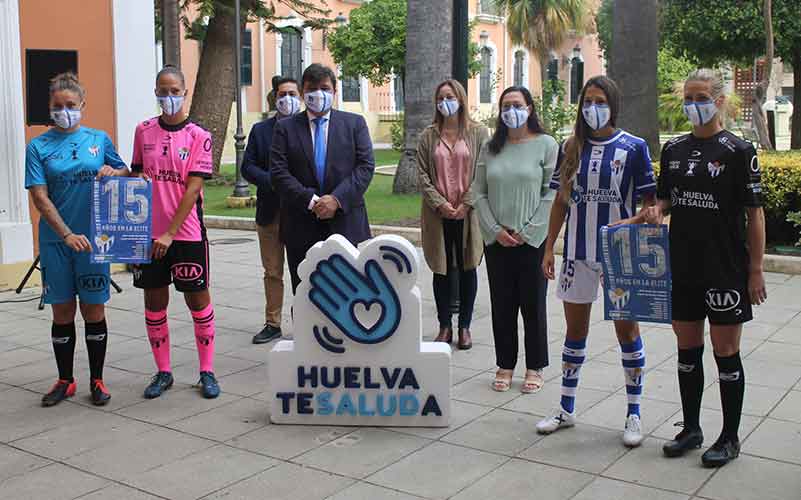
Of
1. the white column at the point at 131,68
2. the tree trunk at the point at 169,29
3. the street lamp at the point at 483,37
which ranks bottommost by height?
the white column at the point at 131,68

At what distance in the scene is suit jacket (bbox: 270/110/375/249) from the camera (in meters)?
6.36

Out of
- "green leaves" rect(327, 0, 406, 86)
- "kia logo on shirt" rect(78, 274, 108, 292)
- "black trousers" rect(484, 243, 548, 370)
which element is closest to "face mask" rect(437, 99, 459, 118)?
"black trousers" rect(484, 243, 548, 370)

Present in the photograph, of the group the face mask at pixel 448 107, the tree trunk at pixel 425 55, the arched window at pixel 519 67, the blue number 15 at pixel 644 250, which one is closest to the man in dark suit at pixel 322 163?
the face mask at pixel 448 107

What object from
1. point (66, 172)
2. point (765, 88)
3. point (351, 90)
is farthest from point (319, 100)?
point (351, 90)

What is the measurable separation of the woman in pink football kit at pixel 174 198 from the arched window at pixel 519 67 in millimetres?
46513

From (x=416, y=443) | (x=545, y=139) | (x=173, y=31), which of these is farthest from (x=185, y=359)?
(x=173, y=31)

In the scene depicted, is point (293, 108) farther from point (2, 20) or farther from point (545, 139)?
point (2, 20)

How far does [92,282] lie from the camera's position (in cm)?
601

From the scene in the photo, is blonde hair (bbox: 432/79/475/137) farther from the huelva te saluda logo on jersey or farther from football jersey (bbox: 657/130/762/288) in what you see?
football jersey (bbox: 657/130/762/288)

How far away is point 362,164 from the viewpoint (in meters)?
6.45

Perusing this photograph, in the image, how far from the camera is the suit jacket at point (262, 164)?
7777mm

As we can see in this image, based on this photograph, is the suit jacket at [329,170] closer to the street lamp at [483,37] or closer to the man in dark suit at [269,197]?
the man in dark suit at [269,197]

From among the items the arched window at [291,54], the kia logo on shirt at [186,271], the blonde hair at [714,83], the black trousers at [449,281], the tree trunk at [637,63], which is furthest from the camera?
the arched window at [291,54]

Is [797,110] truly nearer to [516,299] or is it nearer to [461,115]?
[461,115]
